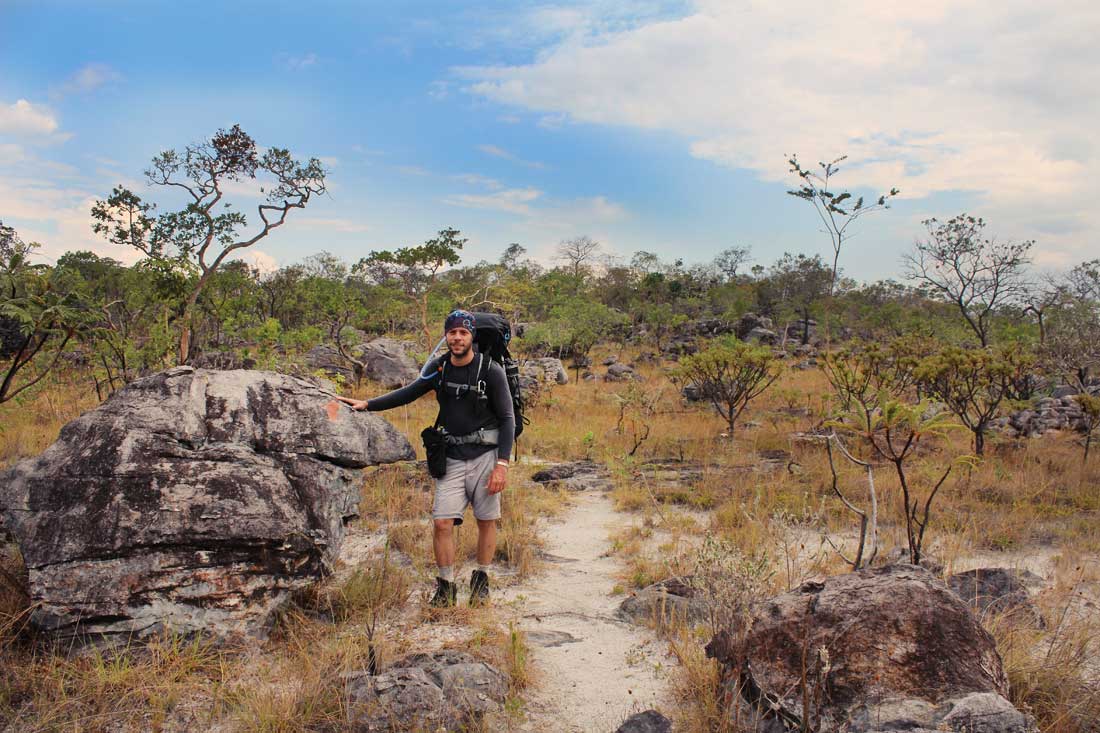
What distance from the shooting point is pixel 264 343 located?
1136 cm

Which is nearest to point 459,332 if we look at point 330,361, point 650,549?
point 650,549

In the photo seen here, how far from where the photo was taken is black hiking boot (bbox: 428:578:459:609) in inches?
154

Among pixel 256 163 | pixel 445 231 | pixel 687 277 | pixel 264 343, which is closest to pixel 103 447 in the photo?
pixel 264 343

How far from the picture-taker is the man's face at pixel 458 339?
12.6 feet

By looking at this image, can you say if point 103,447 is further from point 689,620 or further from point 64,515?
point 689,620

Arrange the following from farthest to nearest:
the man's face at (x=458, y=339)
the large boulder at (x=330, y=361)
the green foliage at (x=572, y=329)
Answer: the green foliage at (x=572, y=329) → the large boulder at (x=330, y=361) → the man's face at (x=458, y=339)

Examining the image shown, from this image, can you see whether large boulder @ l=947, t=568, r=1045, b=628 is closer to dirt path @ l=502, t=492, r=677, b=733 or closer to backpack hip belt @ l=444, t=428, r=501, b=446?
dirt path @ l=502, t=492, r=677, b=733

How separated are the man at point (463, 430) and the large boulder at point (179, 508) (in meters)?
0.61

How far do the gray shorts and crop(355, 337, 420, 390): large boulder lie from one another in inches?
434

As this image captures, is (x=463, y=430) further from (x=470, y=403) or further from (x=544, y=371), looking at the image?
(x=544, y=371)

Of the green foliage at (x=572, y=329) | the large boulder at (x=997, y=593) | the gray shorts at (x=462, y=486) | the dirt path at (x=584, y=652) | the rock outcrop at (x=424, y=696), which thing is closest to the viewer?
the rock outcrop at (x=424, y=696)

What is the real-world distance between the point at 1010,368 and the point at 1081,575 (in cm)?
385

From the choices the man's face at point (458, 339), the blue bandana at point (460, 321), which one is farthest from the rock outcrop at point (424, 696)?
the blue bandana at point (460, 321)

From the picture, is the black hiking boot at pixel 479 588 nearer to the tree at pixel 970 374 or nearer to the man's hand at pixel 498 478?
the man's hand at pixel 498 478
